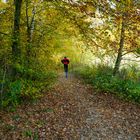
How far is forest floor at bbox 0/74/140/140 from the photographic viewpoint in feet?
24.8

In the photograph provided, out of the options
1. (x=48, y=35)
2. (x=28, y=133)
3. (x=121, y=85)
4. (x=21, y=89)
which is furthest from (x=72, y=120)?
(x=121, y=85)

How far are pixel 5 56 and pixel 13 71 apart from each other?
138 cm

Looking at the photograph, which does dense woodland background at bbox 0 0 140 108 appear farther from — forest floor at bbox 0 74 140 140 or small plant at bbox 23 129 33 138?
small plant at bbox 23 129 33 138

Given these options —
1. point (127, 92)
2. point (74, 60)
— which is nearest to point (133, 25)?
point (127, 92)

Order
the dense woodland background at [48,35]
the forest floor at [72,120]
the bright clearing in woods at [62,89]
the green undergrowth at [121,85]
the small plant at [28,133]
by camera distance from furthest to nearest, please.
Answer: the green undergrowth at [121,85], the dense woodland background at [48,35], the bright clearing in woods at [62,89], the forest floor at [72,120], the small plant at [28,133]

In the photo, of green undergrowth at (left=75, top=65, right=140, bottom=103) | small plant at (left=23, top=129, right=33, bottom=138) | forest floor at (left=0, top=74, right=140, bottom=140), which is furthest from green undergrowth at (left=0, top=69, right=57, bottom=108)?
green undergrowth at (left=75, top=65, right=140, bottom=103)

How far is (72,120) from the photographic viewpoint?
877cm

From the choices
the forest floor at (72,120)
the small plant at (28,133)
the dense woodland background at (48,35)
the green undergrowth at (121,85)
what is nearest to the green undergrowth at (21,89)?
the dense woodland background at (48,35)

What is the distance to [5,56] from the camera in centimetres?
856

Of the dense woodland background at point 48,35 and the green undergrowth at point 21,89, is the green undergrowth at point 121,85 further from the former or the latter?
the green undergrowth at point 21,89

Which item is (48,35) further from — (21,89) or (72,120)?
(72,120)

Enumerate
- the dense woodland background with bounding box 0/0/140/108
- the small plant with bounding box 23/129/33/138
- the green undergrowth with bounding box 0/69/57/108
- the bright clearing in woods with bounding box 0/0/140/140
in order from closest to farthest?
1. the small plant with bounding box 23/129/33/138
2. the bright clearing in woods with bounding box 0/0/140/140
3. the dense woodland background with bounding box 0/0/140/108
4. the green undergrowth with bounding box 0/69/57/108

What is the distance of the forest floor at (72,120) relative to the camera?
24.8 ft

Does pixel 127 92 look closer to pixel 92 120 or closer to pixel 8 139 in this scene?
pixel 92 120
